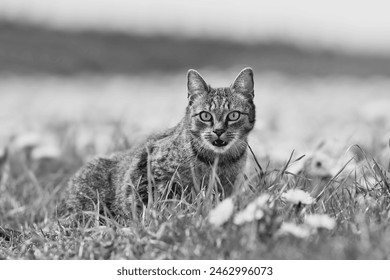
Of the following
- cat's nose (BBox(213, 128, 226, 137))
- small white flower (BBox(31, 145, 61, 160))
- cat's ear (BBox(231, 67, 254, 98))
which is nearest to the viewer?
cat's nose (BBox(213, 128, 226, 137))

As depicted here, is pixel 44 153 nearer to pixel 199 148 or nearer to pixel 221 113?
pixel 199 148

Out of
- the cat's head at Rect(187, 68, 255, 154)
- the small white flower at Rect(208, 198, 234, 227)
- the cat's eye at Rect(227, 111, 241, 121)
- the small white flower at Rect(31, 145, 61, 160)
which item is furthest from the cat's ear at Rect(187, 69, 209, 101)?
the small white flower at Rect(31, 145, 61, 160)

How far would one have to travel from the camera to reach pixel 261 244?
3283 millimetres

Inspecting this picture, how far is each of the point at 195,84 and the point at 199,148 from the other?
51 centimetres

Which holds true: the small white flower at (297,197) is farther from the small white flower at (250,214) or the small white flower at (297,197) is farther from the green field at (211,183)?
the small white flower at (250,214)

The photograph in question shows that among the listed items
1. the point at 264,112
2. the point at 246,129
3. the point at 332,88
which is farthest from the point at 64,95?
the point at 246,129

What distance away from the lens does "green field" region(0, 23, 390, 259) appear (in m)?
3.38

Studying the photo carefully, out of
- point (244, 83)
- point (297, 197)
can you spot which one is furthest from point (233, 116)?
point (297, 197)

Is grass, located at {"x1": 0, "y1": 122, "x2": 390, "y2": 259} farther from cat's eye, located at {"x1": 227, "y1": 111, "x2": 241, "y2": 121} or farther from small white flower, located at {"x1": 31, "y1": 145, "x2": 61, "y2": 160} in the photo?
small white flower, located at {"x1": 31, "y1": 145, "x2": 61, "y2": 160}

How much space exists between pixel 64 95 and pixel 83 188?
8935mm

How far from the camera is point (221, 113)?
14.4 ft

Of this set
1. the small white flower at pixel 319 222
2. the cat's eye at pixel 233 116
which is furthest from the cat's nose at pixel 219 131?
the small white flower at pixel 319 222

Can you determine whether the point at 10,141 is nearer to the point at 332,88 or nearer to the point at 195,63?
the point at 332,88

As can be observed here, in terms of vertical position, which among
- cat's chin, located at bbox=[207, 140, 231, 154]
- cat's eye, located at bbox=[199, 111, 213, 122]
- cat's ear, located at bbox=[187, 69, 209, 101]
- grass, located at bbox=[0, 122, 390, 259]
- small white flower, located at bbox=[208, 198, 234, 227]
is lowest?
grass, located at bbox=[0, 122, 390, 259]
